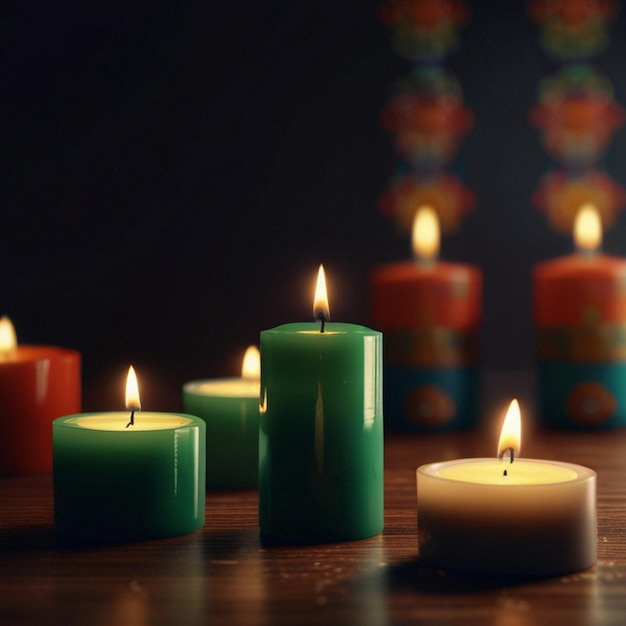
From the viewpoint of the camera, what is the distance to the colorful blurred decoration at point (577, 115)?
4.89 ft

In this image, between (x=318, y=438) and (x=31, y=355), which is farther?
(x=31, y=355)

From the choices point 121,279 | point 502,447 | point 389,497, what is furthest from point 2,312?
point 502,447

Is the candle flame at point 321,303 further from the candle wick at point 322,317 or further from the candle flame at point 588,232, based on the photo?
the candle flame at point 588,232

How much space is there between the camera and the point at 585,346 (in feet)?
3.91

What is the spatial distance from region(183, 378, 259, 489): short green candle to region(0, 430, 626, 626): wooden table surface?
83 mm

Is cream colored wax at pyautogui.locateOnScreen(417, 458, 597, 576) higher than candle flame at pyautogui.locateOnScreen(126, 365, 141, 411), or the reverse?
candle flame at pyautogui.locateOnScreen(126, 365, 141, 411)

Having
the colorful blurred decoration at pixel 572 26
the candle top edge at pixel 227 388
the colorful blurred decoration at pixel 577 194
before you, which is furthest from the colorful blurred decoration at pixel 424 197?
the candle top edge at pixel 227 388

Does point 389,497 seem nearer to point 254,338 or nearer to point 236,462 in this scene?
point 236,462

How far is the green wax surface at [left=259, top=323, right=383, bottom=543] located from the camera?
701 millimetres

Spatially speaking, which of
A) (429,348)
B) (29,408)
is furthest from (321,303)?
(429,348)

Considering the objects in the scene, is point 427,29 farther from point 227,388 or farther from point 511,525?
point 511,525

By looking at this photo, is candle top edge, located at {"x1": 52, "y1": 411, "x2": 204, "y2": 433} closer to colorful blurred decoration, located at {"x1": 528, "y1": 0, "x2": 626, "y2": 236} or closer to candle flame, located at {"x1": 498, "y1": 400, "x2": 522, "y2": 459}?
candle flame, located at {"x1": 498, "y1": 400, "x2": 522, "y2": 459}

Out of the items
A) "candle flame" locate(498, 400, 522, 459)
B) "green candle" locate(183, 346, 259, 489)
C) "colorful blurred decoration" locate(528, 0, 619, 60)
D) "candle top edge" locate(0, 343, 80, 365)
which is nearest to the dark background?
"colorful blurred decoration" locate(528, 0, 619, 60)

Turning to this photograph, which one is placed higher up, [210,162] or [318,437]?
[210,162]
